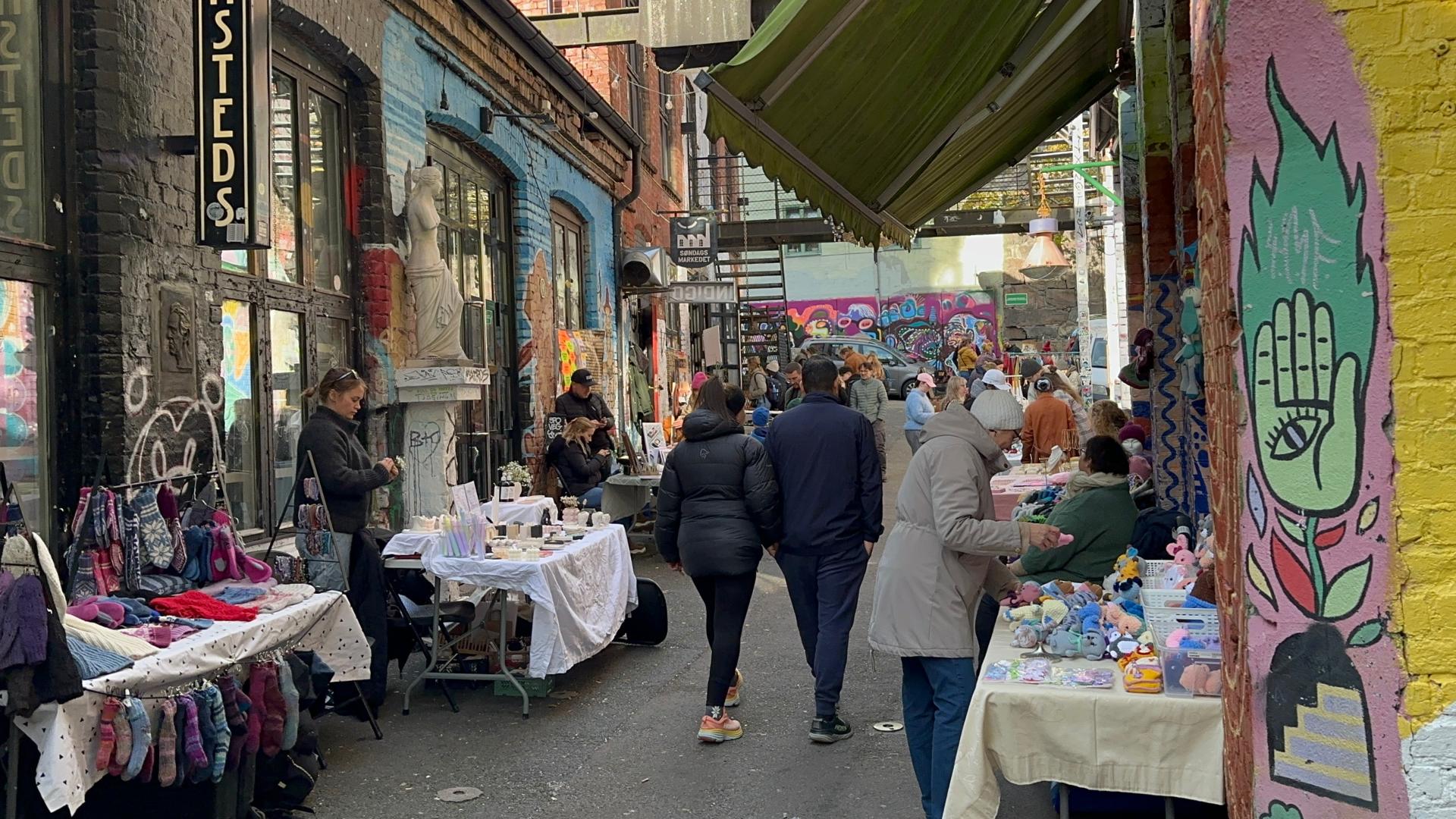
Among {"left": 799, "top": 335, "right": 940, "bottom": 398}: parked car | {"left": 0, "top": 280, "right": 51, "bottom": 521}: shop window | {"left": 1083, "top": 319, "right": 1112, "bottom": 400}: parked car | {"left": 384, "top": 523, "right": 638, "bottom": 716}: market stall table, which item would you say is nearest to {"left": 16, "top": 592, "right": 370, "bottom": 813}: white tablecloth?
{"left": 384, "top": 523, "right": 638, "bottom": 716}: market stall table

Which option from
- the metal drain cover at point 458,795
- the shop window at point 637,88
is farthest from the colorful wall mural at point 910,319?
the metal drain cover at point 458,795

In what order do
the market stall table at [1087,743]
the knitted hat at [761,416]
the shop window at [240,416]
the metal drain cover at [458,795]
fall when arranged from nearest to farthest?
1. the market stall table at [1087,743]
2. the metal drain cover at [458,795]
3. the shop window at [240,416]
4. the knitted hat at [761,416]

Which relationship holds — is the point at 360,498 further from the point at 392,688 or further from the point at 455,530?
the point at 392,688

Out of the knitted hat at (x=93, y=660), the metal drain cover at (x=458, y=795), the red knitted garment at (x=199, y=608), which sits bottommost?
the metal drain cover at (x=458, y=795)

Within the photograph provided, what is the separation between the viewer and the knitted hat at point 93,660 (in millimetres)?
4488

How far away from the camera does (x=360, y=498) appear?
23.5 feet

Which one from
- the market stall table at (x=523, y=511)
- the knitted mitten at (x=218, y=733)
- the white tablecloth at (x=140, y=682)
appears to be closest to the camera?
the white tablecloth at (x=140, y=682)

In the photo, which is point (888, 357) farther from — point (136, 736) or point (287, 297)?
point (136, 736)

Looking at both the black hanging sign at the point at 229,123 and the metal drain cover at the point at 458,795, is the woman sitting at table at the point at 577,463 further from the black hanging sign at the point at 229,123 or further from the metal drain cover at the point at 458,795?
the metal drain cover at the point at 458,795

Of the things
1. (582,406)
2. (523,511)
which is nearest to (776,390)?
(582,406)

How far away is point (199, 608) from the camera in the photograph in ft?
17.6

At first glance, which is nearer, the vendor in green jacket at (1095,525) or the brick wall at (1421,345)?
the brick wall at (1421,345)

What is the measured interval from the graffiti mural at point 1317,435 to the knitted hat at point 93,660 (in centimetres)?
373

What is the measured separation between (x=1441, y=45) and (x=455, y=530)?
5.71m
